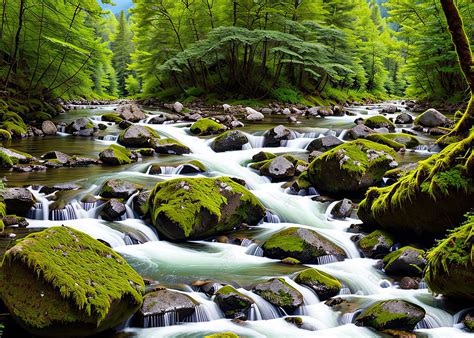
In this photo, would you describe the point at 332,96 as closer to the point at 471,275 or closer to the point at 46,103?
the point at 46,103

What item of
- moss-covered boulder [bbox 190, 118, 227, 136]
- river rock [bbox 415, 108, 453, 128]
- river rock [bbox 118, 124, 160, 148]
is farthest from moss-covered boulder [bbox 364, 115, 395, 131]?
river rock [bbox 118, 124, 160, 148]

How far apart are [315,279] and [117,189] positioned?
4.81 m

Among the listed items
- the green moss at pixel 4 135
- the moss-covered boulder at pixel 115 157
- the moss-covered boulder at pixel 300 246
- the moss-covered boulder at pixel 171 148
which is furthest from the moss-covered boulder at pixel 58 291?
the green moss at pixel 4 135

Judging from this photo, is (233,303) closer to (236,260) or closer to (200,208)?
(236,260)

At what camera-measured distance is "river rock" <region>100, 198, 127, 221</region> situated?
311 inches

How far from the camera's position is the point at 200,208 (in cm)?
727

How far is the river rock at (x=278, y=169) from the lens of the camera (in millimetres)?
10844

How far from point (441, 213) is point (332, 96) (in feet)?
88.6

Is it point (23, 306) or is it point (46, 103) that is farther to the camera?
point (46, 103)

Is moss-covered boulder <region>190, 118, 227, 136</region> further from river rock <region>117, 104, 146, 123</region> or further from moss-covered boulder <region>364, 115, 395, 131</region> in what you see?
moss-covered boulder <region>364, 115, 395, 131</region>

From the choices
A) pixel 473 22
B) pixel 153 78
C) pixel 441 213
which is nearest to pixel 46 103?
pixel 153 78

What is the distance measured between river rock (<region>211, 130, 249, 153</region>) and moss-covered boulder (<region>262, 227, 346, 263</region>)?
7128mm

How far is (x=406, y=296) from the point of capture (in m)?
5.67

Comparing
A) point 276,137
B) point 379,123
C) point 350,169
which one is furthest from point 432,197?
point 379,123
